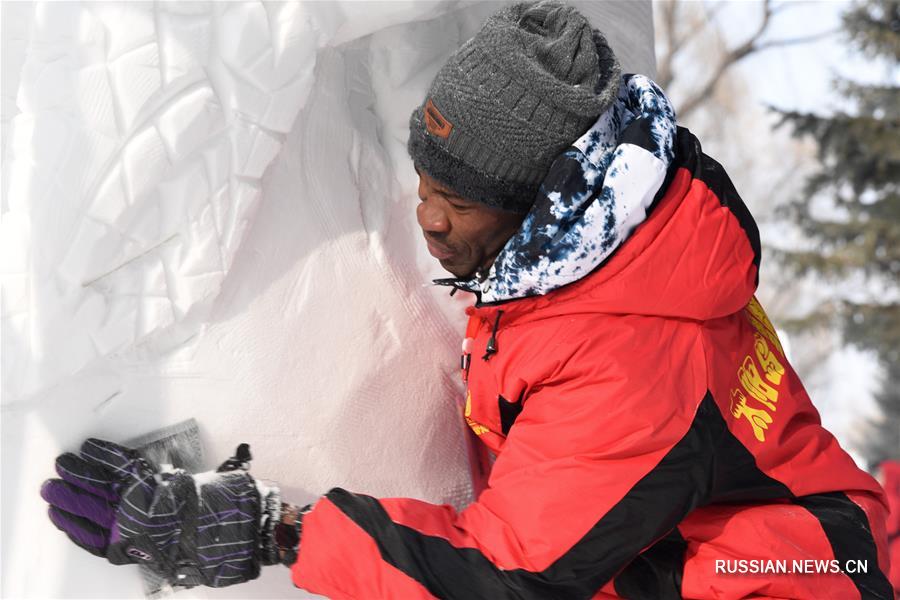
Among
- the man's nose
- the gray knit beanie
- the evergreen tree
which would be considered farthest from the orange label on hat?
the evergreen tree

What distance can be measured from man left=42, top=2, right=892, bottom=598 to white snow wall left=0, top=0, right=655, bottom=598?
5.1 inches

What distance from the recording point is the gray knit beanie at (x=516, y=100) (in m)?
1.17

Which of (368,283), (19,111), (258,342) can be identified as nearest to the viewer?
(19,111)

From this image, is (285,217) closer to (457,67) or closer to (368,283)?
(368,283)

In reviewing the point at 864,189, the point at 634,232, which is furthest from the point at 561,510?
the point at 864,189

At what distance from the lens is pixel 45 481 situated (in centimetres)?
132

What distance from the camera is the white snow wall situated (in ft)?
4.25

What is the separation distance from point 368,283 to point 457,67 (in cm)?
52

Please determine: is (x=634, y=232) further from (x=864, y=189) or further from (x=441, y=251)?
(x=864, y=189)

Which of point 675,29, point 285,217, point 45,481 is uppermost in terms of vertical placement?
point 285,217

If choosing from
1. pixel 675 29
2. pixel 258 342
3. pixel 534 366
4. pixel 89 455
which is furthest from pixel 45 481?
pixel 675 29

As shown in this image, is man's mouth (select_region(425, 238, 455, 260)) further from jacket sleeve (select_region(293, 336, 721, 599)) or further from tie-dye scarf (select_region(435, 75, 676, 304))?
jacket sleeve (select_region(293, 336, 721, 599))

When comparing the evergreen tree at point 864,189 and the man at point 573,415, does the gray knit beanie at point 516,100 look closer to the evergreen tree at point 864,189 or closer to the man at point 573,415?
the man at point 573,415

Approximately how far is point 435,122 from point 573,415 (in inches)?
17.8
